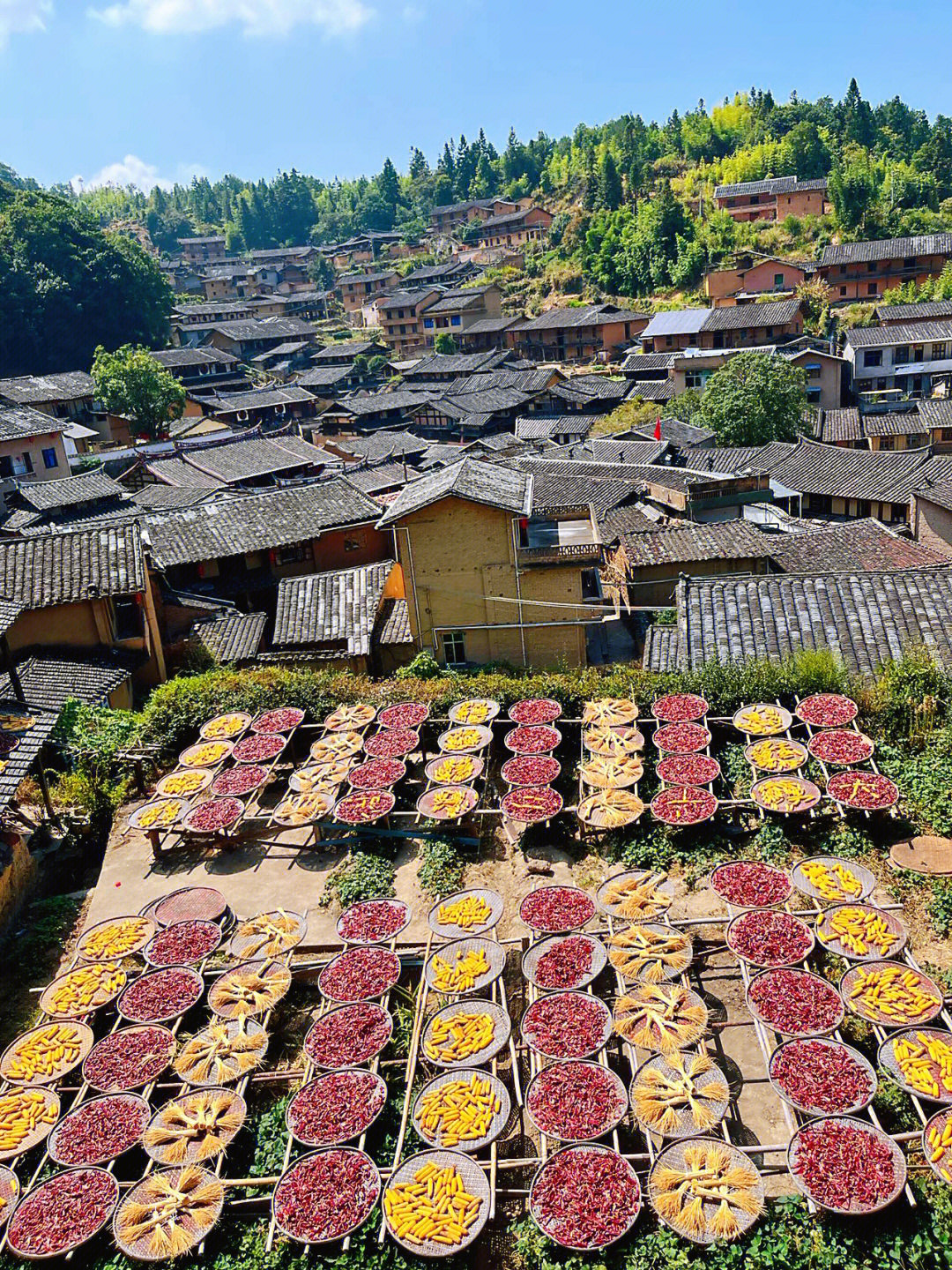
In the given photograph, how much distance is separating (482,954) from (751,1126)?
3.59m

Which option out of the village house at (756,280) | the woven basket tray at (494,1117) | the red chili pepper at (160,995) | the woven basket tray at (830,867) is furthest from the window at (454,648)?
the village house at (756,280)

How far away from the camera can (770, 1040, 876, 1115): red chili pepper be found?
29.0 feet

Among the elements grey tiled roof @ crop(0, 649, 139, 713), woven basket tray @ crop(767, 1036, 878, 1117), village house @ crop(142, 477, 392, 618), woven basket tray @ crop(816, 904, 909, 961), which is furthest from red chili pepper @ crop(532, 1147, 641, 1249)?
village house @ crop(142, 477, 392, 618)

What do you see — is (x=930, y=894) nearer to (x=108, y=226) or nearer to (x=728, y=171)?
(x=728, y=171)

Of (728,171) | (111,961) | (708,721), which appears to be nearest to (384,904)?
(111,961)

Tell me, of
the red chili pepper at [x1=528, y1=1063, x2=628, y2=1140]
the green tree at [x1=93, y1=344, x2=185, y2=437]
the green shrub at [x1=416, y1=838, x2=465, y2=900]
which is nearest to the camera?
the red chili pepper at [x1=528, y1=1063, x2=628, y2=1140]

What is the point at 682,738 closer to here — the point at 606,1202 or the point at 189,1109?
the point at 606,1202

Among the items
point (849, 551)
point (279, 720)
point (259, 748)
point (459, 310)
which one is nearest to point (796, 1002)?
point (259, 748)

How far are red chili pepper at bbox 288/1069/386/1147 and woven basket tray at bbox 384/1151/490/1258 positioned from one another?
0.72 metres

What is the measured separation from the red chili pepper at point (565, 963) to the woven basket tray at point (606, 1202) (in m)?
2.09

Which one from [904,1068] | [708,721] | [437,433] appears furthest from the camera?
[437,433]

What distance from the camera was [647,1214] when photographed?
836 cm

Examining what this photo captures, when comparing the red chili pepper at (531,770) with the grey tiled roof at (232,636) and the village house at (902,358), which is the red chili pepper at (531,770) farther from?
the village house at (902,358)

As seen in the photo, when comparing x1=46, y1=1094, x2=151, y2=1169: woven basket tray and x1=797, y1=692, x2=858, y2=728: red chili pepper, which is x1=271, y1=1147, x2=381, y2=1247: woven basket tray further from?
x1=797, y1=692, x2=858, y2=728: red chili pepper
